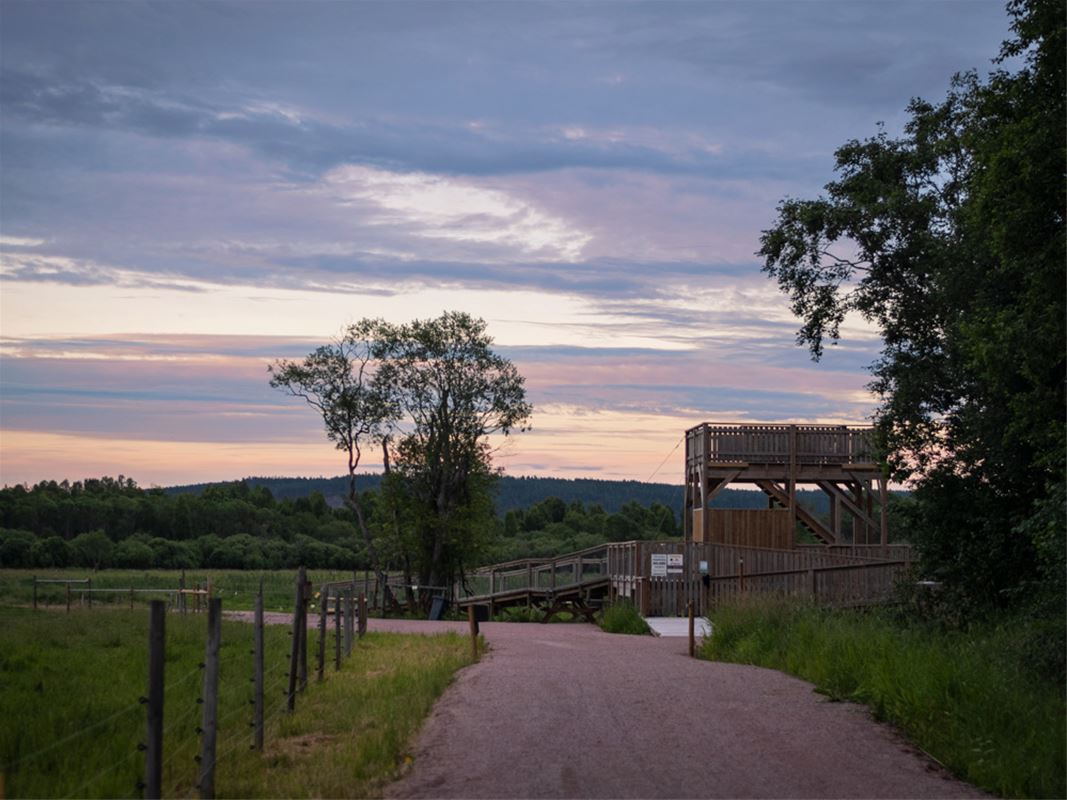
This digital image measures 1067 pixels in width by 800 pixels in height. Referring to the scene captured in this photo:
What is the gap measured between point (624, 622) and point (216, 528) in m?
103

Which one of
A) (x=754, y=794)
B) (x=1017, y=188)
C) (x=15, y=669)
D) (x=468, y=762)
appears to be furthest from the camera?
(x=15, y=669)

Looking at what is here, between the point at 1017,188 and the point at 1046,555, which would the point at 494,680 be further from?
the point at 1017,188

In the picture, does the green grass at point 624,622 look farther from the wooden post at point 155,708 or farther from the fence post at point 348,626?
the wooden post at point 155,708

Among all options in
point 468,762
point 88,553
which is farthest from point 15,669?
point 88,553

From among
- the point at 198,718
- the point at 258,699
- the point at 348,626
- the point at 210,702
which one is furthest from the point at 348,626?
the point at 210,702

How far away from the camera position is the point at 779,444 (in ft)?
131

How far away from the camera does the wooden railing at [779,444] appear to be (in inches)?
1567

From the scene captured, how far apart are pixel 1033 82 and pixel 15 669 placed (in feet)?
55.7

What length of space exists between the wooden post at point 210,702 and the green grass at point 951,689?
6.33 metres

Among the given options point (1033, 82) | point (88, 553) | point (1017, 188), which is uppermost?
point (1033, 82)

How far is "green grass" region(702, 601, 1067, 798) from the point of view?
10.8m

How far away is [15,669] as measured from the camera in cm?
1981

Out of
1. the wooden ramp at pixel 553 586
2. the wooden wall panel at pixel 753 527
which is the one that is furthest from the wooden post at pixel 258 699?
the wooden wall panel at pixel 753 527

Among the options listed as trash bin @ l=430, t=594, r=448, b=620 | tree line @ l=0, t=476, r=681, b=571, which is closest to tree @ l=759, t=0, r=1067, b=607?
trash bin @ l=430, t=594, r=448, b=620
